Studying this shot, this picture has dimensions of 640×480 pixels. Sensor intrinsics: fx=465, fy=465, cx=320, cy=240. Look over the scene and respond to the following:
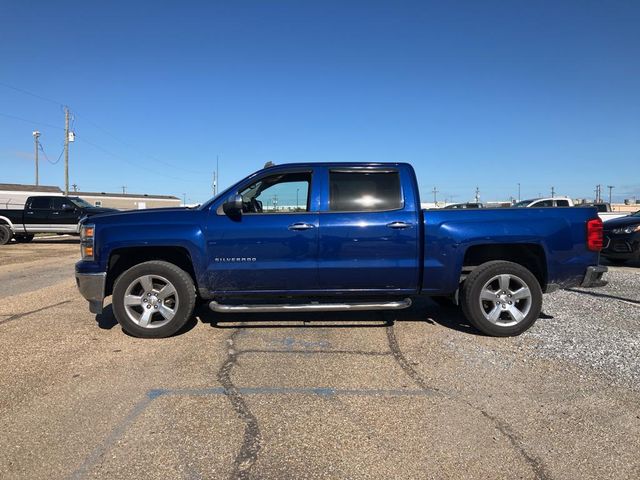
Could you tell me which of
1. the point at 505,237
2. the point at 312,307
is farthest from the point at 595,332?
the point at 312,307

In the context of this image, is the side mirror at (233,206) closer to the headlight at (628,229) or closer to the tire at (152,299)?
the tire at (152,299)

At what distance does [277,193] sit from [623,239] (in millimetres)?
8847

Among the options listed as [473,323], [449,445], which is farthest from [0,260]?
[449,445]

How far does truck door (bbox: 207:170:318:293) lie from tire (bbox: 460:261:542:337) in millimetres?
1795

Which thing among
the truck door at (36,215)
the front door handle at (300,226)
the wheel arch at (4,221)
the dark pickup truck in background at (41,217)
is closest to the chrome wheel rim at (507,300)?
the front door handle at (300,226)

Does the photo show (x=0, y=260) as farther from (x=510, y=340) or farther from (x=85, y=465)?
(x=510, y=340)

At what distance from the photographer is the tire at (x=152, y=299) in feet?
17.0

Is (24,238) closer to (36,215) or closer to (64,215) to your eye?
(36,215)

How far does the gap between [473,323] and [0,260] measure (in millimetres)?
13224

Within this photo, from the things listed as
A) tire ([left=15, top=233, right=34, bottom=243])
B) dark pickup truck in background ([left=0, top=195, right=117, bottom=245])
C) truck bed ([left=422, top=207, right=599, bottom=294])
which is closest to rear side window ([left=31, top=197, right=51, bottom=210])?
dark pickup truck in background ([left=0, top=195, right=117, bottom=245])

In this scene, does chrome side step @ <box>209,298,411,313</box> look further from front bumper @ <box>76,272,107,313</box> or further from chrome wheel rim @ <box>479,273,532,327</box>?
front bumper @ <box>76,272,107,313</box>

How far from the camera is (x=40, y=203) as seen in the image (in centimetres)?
1842

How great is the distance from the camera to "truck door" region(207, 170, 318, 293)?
5.16 metres

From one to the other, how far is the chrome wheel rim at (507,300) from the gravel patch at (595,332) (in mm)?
276
